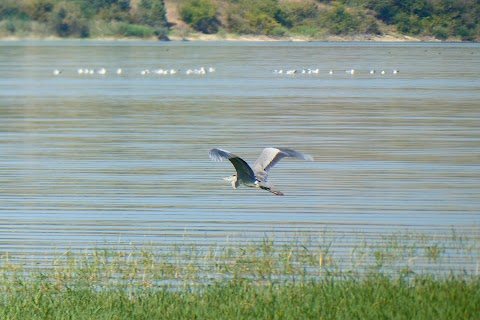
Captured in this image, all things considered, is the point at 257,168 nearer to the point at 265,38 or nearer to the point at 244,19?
the point at 244,19

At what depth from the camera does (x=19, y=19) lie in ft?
399

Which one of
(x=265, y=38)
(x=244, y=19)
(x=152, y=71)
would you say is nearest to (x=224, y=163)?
(x=152, y=71)

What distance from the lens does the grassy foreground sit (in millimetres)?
9562

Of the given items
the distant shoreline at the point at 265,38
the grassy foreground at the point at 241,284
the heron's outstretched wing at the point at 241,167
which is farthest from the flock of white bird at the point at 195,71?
the distant shoreline at the point at 265,38

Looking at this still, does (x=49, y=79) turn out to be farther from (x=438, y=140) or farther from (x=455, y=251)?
(x=455, y=251)

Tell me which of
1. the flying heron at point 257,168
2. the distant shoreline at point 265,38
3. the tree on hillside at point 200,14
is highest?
the flying heron at point 257,168

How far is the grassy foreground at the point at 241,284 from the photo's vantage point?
31.4 ft

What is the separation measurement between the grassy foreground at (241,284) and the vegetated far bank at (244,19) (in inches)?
4216

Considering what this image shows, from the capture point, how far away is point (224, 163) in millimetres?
22172

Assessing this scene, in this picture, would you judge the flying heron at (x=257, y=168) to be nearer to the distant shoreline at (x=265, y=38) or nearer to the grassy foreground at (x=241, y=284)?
the grassy foreground at (x=241, y=284)

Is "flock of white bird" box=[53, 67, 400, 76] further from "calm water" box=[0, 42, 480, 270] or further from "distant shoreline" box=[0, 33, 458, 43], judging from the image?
"distant shoreline" box=[0, 33, 458, 43]

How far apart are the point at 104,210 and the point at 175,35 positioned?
380ft

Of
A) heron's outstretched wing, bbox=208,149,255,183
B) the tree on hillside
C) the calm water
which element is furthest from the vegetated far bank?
heron's outstretched wing, bbox=208,149,255,183

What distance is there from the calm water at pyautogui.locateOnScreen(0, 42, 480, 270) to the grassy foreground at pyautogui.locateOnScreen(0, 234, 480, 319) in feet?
4.11
